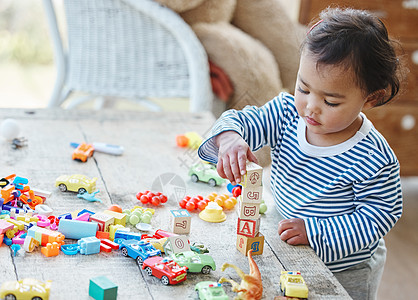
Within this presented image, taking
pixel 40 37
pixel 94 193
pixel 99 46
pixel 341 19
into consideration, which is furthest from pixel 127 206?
pixel 40 37

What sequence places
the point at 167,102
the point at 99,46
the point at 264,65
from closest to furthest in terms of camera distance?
the point at 99,46, the point at 264,65, the point at 167,102

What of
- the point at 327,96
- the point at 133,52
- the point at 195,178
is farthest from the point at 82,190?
the point at 133,52

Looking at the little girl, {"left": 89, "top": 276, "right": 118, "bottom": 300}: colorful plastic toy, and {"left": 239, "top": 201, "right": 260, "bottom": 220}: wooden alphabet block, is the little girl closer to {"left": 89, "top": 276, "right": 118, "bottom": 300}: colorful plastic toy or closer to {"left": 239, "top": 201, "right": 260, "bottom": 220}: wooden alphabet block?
{"left": 239, "top": 201, "right": 260, "bottom": 220}: wooden alphabet block

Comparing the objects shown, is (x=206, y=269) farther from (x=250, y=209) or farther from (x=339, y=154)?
(x=339, y=154)

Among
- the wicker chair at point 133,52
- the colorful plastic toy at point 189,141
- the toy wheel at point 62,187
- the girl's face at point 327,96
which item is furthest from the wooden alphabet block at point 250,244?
the wicker chair at point 133,52

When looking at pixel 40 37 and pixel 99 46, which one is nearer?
pixel 99 46

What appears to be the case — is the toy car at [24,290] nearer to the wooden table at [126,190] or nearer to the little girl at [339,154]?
the wooden table at [126,190]

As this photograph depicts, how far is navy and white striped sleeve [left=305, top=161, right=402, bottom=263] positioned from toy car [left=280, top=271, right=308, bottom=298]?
149mm

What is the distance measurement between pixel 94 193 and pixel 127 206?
6cm

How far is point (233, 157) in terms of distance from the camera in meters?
0.83

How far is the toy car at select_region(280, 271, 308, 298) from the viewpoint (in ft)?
2.19

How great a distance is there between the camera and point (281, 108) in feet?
3.33

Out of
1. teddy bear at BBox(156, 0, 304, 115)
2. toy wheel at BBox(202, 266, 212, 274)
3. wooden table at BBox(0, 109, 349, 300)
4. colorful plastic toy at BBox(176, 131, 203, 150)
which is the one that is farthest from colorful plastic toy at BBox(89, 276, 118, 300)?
teddy bear at BBox(156, 0, 304, 115)

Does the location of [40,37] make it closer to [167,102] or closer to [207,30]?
[167,102]
